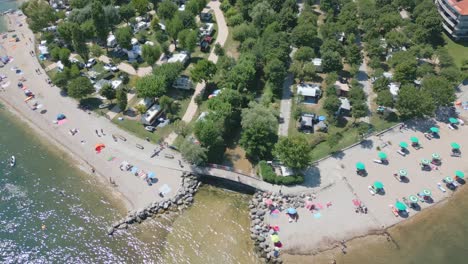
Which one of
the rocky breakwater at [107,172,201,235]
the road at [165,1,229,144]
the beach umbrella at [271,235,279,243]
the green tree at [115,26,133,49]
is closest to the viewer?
the beach umbrella at [271,235,279,243]

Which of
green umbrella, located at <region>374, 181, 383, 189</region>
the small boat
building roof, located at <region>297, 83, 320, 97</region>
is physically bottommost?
green umbrella, located at <region>374, 181, 383, 189</region>

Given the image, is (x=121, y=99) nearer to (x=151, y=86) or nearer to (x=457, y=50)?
(x=151, y=86)

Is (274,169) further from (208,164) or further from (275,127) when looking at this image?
(208,164)

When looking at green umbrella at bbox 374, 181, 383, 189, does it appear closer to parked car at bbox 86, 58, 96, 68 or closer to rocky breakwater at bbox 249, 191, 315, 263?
rocky breakwater at bbox 249, 191, 315, 263

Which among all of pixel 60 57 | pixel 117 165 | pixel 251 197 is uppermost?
pixel 60 57

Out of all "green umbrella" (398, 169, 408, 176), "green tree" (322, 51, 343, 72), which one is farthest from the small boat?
"green umbrella" (398, 169, 408, 176)

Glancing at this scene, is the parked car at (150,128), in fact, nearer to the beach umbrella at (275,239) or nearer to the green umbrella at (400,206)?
the beach umbrella at (275,239)

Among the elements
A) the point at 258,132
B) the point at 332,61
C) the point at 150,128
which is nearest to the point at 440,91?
the point at 332,61

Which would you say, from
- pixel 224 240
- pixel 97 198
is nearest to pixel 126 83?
pixel 97 198
